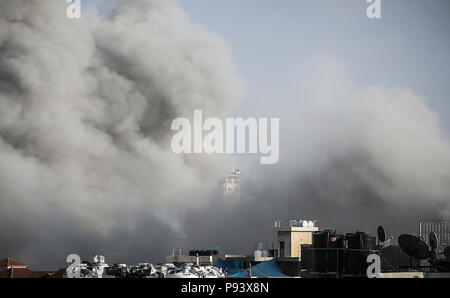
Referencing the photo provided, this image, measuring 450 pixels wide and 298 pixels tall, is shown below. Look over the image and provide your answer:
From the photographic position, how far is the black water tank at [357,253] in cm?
3888

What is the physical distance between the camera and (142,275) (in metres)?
42.4

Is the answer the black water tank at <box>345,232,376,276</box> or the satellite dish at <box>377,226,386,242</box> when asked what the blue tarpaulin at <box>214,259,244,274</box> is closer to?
the satellite dish at <box>377,226,386,242</box>

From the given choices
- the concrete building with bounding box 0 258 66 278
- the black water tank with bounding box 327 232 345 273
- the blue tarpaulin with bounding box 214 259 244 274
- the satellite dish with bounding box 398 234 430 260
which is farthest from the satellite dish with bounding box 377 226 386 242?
the concrete building with bounding box 0 258 66 278

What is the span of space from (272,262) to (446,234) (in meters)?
13.2

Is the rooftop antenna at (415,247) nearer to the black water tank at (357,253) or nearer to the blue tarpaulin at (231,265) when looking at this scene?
the black water tank at (357,253)

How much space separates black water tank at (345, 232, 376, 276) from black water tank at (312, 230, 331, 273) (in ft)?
4.08

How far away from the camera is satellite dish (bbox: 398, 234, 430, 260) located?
137 ft

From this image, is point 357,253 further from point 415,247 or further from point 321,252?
point 415,247

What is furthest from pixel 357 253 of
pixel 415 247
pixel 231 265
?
pixel 231 265

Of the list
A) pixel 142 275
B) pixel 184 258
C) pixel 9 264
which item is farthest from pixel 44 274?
pixel 184 258

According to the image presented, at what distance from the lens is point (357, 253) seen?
128 ft

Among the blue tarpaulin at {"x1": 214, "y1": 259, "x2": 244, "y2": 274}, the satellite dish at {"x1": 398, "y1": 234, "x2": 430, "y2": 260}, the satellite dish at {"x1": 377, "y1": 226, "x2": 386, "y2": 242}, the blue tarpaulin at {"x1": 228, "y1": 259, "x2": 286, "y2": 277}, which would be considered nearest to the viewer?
the satellite dish at {"x1": 377, "y1": 226, "x2": 386, "y2": 242}
